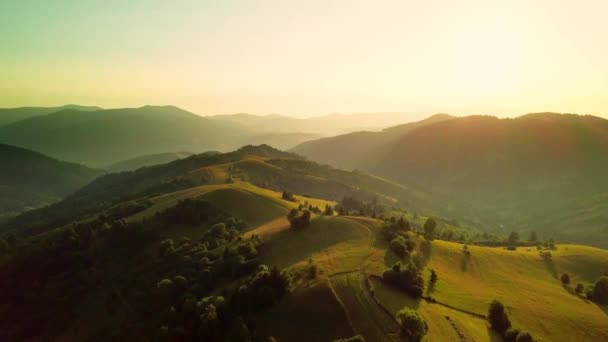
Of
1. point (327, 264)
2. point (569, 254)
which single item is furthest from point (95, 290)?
point (569, 254)

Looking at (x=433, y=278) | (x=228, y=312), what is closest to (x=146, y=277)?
(x=228, y=312)

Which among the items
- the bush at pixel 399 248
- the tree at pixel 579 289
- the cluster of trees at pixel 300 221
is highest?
the cluster of trees at pixel 300 221

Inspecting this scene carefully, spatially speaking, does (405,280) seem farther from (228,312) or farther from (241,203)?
(241,203)

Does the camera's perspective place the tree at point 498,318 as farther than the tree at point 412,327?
Yes

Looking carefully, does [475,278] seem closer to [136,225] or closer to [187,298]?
[187,298]

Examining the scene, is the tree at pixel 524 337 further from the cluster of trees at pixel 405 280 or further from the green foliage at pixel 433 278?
the green foliage at pixel 433 278

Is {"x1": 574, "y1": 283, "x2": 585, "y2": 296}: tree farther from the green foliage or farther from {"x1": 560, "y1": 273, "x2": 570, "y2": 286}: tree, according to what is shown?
the green foliage

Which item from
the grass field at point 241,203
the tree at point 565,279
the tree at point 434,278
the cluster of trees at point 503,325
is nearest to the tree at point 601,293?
the tree at point 565,279
